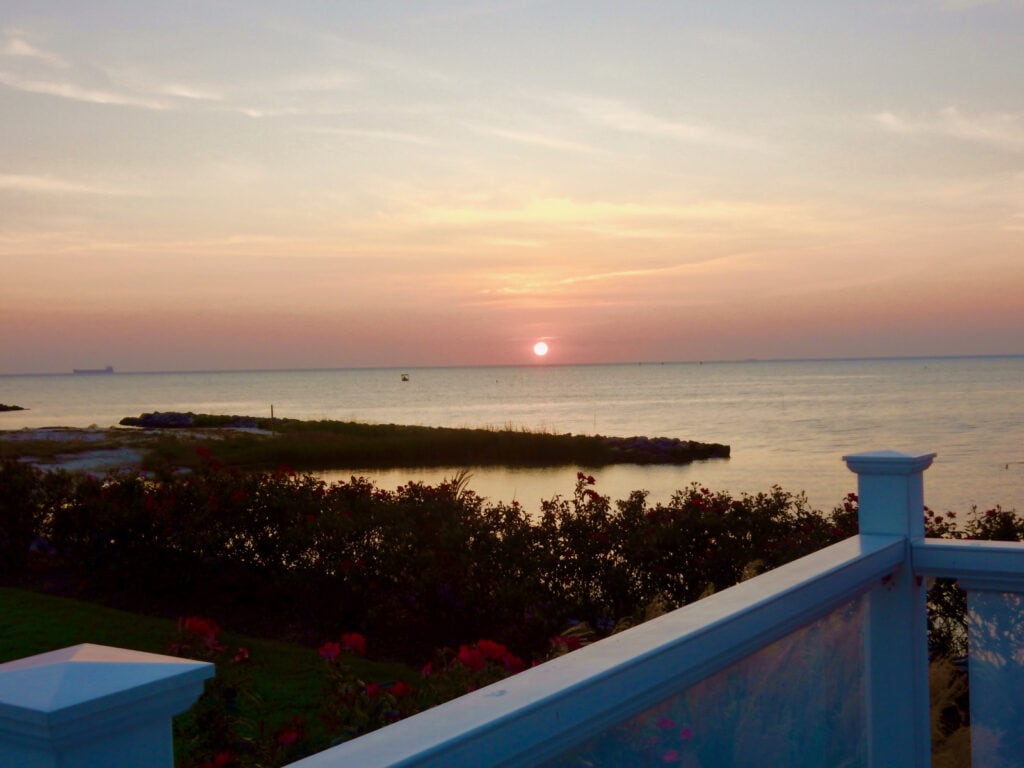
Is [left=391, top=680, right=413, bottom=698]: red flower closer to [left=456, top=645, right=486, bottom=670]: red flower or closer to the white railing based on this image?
[left=456, top=645, right=486, bottom=670]: red flower

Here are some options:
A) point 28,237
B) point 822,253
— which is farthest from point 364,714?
point 822,253

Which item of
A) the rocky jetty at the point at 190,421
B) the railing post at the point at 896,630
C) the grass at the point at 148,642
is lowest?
the rocky jetty at the point at 190,421

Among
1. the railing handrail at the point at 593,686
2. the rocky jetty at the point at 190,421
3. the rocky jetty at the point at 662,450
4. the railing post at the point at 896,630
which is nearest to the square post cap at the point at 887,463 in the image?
the railing post at the point at 896,630

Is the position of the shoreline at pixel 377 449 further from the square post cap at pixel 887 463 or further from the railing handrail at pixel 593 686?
the railing handrail at pixel 593 686

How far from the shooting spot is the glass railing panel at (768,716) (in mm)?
1842

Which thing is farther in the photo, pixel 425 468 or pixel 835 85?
pixel 425 468

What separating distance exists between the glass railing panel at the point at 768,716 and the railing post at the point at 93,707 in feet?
2.33

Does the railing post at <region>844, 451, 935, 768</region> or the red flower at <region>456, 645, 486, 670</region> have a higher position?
the railing post at <region>844, 451, 935, 768</region>

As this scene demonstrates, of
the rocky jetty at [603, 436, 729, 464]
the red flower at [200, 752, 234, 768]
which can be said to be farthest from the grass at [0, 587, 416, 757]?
the rocky jetty at [603, 436, 729, 464]

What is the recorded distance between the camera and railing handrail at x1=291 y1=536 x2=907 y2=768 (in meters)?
1.33

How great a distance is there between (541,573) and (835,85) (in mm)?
8567

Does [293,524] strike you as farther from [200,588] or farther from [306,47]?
[306,47]

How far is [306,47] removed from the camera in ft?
36.7

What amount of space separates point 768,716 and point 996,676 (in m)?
1.36
